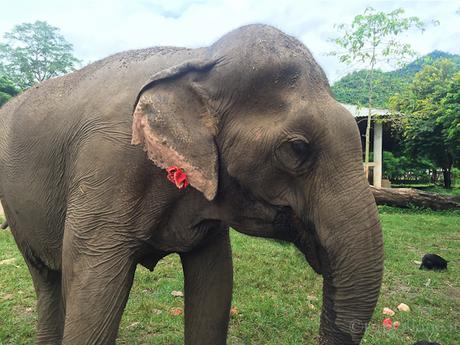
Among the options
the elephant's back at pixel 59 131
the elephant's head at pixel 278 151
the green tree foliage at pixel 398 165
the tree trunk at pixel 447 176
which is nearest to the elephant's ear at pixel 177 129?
the elephant's head at pixel 278 151

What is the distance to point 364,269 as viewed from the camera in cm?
155

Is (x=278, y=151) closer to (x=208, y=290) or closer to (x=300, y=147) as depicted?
(x=300, y=147)

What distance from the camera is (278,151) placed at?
1660mm

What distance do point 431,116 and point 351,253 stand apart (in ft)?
45.1

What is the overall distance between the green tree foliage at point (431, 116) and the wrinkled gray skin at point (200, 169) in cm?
1014

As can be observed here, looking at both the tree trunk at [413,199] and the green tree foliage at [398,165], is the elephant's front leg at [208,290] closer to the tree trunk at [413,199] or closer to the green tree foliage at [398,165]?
the tree trunk at [413,199]

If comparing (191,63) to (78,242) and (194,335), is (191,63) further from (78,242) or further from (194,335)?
(194,335)

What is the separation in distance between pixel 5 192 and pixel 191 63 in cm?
132

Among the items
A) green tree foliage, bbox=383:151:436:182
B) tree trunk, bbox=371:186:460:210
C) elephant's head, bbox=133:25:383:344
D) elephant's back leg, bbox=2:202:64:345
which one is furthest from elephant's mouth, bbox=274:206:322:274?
green tree foliage, bbox=383:151:436:182

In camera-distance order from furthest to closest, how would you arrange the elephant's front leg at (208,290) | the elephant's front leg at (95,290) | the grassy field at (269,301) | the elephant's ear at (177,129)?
1. the grassy field at (269,301)
2. the elephant's front leg at (208,290)
3. the elephant's front leg at (95,290)
4. the elephant's ear at (177,129)

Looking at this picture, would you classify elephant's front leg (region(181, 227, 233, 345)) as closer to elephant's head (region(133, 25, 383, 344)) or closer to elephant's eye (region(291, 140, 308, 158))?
elephant's head (region(133, 25, 383, 344))

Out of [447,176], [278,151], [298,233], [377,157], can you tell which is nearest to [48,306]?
[298,233]

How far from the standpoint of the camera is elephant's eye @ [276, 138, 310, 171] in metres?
1.62

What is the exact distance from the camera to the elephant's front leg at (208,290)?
2400 millimetres
